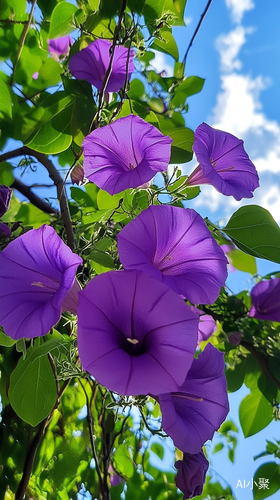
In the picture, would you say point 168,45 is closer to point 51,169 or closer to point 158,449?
point 51,169

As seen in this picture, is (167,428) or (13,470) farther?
(13,470)

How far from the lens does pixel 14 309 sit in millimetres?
541

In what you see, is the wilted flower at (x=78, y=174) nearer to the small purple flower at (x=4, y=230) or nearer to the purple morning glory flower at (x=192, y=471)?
the small purple flower at (x=4, y=230)

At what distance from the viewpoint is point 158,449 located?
161cm

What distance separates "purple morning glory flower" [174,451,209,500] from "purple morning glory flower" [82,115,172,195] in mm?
409

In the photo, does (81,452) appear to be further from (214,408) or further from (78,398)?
(214,408)

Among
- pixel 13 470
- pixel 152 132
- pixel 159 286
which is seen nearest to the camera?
pixel 159 286

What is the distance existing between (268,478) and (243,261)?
2.52 feet

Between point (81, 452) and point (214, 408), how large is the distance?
2.49ft

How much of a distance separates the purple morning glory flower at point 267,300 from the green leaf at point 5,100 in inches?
37.6

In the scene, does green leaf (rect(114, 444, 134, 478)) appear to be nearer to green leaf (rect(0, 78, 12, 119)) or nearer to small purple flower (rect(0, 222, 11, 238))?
small purple flower (rect(0, 222, 11, 238))

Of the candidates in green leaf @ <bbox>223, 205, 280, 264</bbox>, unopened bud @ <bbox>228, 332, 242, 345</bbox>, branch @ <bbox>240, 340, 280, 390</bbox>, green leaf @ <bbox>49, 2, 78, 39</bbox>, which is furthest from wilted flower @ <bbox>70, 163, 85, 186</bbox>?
branch @ <bbox>240, 340, 280, 390</bbox>

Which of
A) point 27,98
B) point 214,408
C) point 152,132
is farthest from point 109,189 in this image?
point 27,98

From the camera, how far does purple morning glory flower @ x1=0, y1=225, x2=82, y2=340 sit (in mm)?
531
